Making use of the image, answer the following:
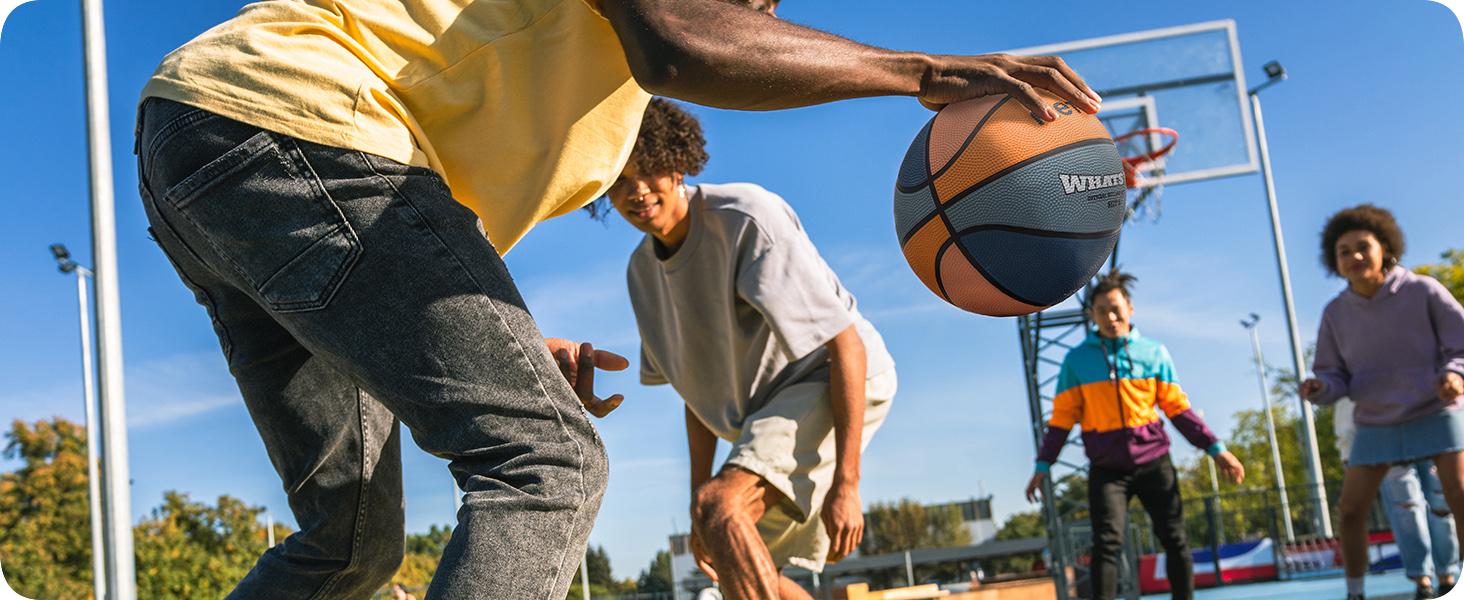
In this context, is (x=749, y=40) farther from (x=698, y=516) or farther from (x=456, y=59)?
(x=698, y=516)

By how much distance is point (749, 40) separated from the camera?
1463mm

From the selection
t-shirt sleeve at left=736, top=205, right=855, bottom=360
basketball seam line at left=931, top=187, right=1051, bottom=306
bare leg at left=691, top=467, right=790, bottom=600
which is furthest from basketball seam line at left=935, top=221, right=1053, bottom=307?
bare leg at left=691, top=467, right=790, bottom=600

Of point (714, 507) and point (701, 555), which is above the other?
point (714, 507)

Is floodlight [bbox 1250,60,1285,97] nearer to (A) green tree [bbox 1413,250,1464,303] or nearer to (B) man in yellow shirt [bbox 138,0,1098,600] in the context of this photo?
(A) green tree [bbox 1413,250,1464,303]

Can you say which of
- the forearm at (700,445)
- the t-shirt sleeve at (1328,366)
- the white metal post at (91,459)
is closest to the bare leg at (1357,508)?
the t-shirt sleeve at (1328,366)

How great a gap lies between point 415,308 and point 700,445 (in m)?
2.74

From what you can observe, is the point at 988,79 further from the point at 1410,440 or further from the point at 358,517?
the point at 1410,440

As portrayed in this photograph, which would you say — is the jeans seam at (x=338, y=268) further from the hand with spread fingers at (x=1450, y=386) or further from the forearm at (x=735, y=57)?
the hand with spread fingers at (x=1450, y=386)

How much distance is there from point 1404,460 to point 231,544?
24.4 meters

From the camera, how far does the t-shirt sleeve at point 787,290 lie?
126 inches

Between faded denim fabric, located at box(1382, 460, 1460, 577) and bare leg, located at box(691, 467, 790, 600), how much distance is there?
4632mm

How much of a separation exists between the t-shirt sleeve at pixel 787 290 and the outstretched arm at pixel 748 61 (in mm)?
1585

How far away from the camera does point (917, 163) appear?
88.2 inches

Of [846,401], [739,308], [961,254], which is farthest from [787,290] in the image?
[961,254]
